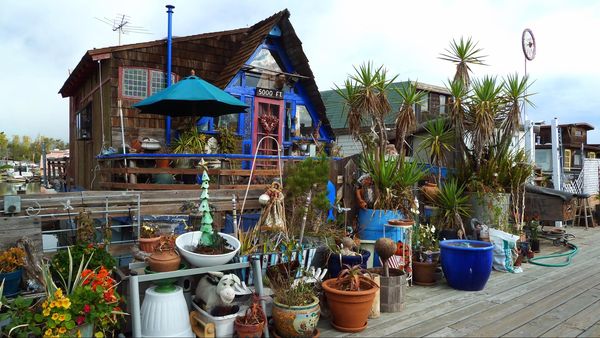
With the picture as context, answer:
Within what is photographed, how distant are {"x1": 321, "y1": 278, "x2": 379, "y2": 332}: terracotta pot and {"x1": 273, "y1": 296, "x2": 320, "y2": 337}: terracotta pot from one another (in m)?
0.31

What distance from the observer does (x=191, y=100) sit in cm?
692

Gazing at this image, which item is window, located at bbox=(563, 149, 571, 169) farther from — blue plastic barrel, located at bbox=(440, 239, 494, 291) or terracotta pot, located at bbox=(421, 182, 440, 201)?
blue plastic barrel, located at bbox=(440, 239, 494, 291)

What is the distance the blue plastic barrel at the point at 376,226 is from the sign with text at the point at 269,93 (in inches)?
194

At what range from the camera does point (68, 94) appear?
46.8 ft

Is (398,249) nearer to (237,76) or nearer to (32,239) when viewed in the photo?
(32,239)

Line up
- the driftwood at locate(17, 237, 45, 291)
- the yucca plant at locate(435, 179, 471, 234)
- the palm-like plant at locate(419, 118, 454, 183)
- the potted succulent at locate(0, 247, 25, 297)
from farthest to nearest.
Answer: the palm-like plant at locate(419, 118, 454, 183) → the yucca plant at locate(435, 179, 471, 234) → the driftwood at locate(17, 237, 45, 291) → the potted succulent at locate(0, 247, 25, 297)

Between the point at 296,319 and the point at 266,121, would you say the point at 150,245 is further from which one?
the point at 266,121


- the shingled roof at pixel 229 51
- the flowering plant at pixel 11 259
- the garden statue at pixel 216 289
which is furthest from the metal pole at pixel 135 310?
the shingled roof at pixel 229 51

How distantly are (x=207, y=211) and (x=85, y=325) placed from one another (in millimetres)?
1462

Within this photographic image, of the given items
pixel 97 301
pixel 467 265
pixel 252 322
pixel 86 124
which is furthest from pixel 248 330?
pixel 86 124

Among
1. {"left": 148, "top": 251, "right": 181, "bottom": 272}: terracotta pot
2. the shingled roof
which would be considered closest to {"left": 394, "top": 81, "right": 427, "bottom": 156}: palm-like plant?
the shingled roof

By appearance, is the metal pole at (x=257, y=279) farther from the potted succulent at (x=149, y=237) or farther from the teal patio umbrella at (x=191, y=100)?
the teal patio umbrella at (x=191, y=100)

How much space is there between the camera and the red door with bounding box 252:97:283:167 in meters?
10.1

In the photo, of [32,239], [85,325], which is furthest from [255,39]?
[85,325]
